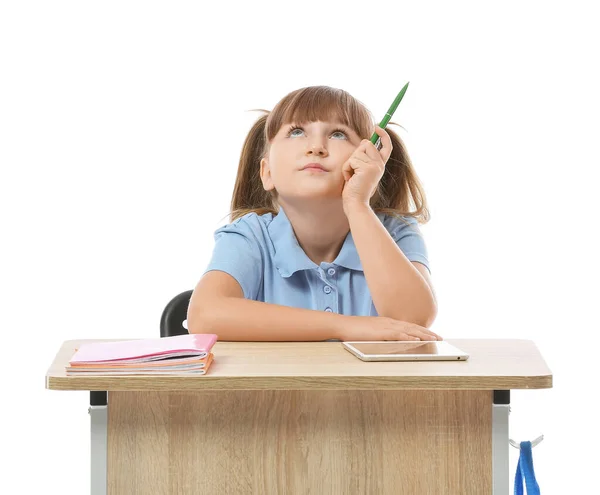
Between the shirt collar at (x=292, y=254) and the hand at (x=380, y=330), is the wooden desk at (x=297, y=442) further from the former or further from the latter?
the shirt collar at (x=292, y=254)

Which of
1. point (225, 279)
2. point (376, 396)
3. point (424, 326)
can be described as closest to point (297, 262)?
point (225, 279)

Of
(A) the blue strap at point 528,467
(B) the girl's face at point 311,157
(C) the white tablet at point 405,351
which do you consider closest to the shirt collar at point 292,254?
(B) the girl's face at point 311,157

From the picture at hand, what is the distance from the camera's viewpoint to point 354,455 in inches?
60.0

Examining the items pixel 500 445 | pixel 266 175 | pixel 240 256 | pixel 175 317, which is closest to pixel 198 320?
pixel 240 256

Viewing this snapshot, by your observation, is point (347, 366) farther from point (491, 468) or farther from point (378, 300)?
point (378, 300)

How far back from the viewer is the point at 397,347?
1631mm

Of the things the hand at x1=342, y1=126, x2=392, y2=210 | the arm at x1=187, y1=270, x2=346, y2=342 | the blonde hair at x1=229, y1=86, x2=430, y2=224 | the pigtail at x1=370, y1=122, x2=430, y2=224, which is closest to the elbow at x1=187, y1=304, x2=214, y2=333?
the arm at x1=187, y1=270, x2=346, y2=342

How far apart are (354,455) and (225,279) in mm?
639

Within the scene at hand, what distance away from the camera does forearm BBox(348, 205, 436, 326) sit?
1.92m

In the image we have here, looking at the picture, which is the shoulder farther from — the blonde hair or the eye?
the eye

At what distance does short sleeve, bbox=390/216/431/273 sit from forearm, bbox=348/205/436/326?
226mm

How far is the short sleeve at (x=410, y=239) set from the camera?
2178 mm

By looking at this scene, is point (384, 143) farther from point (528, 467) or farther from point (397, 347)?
point (528, 467)

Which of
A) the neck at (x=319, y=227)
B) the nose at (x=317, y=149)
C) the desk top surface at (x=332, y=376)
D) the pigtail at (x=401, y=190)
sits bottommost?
the desk top surface at (x=332, y=376)
